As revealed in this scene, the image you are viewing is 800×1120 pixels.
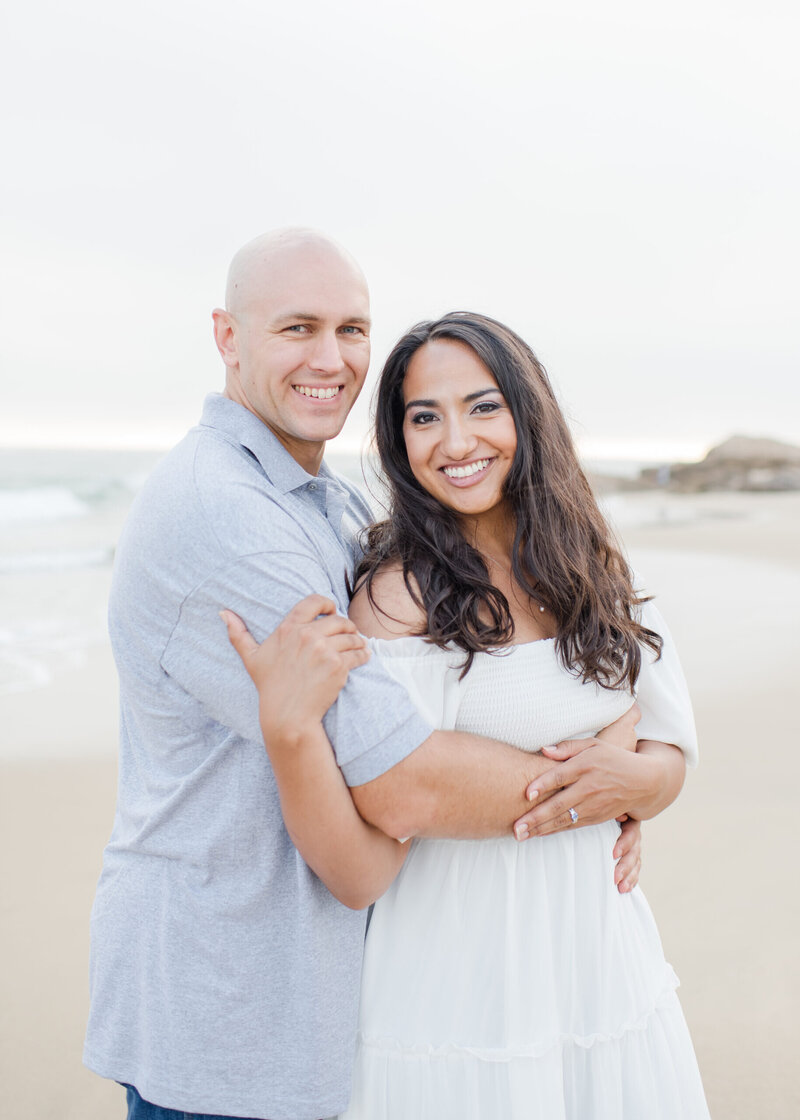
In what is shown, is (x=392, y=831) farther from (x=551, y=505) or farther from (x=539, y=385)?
(x=539, y=385)

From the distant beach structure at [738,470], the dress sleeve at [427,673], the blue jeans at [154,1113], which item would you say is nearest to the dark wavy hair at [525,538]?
the dress sleeve at [427,673]

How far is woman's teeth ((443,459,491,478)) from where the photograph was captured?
87.9 inches

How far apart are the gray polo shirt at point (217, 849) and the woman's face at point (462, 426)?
0.53 m

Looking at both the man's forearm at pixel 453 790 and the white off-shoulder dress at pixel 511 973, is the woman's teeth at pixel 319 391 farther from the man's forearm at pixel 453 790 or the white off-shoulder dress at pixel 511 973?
the man's forearm at pixel 453 790

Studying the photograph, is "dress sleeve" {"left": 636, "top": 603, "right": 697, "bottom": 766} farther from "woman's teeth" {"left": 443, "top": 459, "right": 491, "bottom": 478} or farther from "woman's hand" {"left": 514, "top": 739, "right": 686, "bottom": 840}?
"woman's teeth" {"left": 443, "top": 459, "right": 491, "bottom": 478}

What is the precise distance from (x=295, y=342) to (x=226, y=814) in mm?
1062

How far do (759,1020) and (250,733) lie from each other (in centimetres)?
276

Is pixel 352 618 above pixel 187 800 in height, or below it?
above

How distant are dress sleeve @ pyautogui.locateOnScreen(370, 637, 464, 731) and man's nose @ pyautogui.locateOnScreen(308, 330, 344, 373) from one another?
645 millimetres

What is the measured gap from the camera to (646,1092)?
6.42 feet

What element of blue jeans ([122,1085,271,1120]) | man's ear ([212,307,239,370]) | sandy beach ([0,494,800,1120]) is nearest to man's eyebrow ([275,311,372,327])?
man's ear ([212,307,239,370])

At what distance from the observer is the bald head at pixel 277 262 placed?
82.6 inches

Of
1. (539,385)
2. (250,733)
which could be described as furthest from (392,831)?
(539,385)

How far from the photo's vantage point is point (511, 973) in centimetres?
190
